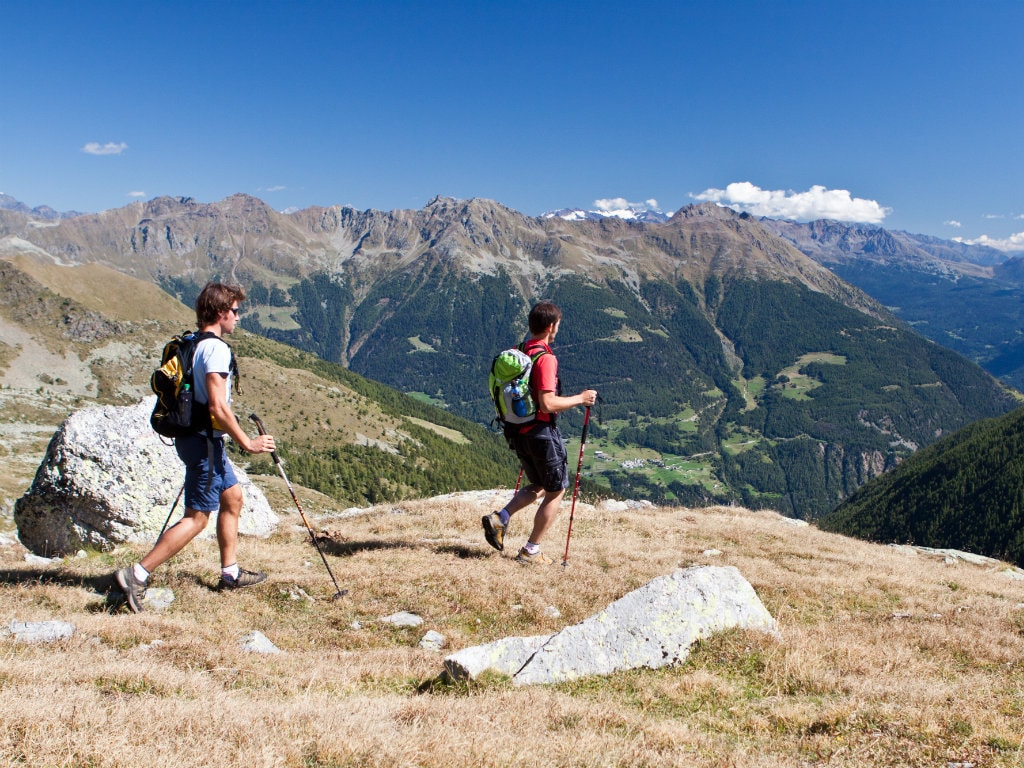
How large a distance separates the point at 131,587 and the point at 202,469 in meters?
2.15

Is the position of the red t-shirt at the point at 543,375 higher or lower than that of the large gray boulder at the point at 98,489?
higher

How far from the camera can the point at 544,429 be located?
11.6 meters

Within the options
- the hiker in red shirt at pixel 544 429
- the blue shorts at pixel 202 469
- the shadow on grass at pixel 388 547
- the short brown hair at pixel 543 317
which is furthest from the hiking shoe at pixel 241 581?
the short brown hair at pixel 543 317

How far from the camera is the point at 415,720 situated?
567 cm

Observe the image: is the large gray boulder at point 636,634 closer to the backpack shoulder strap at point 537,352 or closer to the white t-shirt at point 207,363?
the backpack shoulder strap at point 537,352

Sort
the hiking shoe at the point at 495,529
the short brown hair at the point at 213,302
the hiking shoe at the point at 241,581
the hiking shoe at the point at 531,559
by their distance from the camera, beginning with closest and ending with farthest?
the short brown hair at the point at 213,302 < the hiking shoe at the point at 241,581 < the hiking shoe at the point at 531,559 < the hiking shoe at the point at 495,529

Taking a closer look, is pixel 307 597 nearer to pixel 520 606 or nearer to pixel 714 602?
pixel 520 606

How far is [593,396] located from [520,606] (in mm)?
4164

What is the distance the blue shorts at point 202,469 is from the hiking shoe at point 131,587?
1370 millimetres

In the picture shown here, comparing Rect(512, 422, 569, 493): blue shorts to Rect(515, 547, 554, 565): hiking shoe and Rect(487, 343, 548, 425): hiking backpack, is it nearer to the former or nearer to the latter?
Rect(487, 343, 548, 425): hiking backpack

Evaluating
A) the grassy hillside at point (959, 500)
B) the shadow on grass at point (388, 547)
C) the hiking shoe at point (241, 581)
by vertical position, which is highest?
the hiking shoe at point (241, 581)

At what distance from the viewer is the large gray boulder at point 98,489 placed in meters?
16.0

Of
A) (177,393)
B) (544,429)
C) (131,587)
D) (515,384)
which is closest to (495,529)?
(544,429)

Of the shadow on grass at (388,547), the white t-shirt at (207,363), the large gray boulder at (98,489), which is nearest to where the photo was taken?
the white t-shirt at (207,363)
